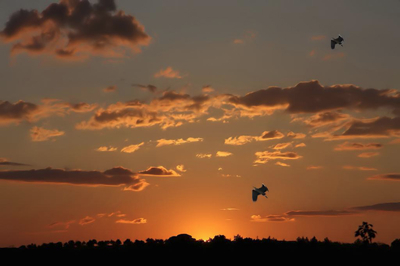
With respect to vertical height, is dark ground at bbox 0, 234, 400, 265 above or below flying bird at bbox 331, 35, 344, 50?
below

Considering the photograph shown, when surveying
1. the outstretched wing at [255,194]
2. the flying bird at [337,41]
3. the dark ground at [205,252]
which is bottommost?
the dark ground at [205,252]

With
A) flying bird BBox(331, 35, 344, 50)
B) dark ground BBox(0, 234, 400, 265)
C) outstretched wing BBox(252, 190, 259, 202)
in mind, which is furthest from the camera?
flying bird BBox(331, 35, 344, 50)

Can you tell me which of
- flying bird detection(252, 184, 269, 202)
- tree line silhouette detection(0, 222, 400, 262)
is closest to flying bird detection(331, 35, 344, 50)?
flying bird detection(252, 184, 269, 202)

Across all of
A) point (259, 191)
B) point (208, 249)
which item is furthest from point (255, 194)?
point (208, 249)

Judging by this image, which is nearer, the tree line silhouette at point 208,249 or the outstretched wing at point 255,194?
the tree line silhouette at point 208,249

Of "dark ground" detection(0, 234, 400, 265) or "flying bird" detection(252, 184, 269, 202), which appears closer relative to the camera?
"dark ground" detection(0, 234, 400, 265)

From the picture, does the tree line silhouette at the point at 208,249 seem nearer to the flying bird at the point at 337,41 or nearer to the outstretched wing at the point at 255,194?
the outstretched wing at the point at 255,194

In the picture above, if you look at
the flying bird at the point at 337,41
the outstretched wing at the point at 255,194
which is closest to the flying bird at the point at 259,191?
the outstretched wing at the point at 255,194

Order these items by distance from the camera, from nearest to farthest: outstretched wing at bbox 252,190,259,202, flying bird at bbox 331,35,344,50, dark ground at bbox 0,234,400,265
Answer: dark ground at bbox 0,234,400,265 < outstretched wing at bbox 252,190,259,202 < flying bird at bbox 331,35,344,50

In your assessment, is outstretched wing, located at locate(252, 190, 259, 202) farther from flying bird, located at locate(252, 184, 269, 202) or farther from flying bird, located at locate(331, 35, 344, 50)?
flying bird, located at locate(331, 35, 344, 50)

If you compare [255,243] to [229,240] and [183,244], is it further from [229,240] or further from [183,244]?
[183,244]

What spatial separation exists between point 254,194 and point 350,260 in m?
24.7

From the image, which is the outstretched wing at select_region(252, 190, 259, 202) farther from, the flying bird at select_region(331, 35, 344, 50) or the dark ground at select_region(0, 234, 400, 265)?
the flying bird at select_region(331, 35, 344, 50)

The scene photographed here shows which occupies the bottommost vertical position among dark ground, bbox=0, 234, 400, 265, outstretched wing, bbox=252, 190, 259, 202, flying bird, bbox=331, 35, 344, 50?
dark ground, bbox=0, 234, 400, 265
